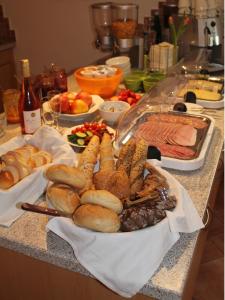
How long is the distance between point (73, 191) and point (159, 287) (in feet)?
0.74

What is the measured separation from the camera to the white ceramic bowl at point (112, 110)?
1181 mm

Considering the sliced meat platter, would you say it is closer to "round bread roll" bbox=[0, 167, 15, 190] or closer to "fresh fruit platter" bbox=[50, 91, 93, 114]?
"fresh fruit platter" bbox=[50, 91, 93, 114]

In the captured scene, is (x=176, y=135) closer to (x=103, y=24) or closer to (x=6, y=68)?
(x=103, y=24)

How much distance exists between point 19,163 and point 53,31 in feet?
6.62

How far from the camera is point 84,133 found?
106 centimetres

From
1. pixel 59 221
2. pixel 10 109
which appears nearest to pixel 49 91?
pixel 10 109

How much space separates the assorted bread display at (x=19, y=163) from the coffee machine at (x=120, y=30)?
1.03m

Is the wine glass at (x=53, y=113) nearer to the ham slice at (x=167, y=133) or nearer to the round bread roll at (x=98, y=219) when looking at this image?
the ham slice at (x=167, y=133)

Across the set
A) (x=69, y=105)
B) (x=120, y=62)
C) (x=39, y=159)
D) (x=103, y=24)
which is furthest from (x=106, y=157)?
(x=103, y=24)

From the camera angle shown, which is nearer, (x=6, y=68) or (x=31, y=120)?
(x=31, y=120)

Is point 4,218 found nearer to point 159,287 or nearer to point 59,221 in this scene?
point 59,221

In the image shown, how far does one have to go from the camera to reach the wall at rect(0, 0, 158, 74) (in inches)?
97.3

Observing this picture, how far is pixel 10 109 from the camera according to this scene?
121 centimetres

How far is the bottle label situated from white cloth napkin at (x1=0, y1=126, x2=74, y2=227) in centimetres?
12
